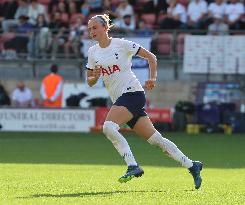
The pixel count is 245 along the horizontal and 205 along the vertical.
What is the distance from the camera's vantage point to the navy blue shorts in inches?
479

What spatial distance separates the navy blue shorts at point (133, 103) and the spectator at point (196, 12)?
16.8 metres

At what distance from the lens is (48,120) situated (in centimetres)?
2667

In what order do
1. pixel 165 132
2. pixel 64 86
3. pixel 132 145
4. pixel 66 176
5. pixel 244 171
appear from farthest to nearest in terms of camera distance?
pixel 64 86, pixel 165 132, pixel 132 145, pixel 244 171, pixel 66 176

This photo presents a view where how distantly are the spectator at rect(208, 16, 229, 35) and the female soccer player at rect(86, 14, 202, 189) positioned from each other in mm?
15956

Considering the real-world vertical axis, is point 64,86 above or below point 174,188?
below

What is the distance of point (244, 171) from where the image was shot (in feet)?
49.4

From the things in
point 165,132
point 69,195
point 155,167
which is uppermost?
point 69,195

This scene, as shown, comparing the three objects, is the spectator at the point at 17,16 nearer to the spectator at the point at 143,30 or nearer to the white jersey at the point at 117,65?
the spectator at the point at 143,30

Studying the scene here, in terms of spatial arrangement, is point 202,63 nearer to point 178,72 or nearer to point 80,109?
point 178,72

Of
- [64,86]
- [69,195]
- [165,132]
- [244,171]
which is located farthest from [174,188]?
[64,86]

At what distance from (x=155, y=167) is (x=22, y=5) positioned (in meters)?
16.2

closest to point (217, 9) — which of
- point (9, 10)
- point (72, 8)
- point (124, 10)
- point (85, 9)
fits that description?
point (124, 10)

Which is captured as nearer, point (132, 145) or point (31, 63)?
point (132, 145)

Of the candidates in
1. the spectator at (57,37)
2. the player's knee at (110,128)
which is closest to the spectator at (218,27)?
the spectator at (57,37)
